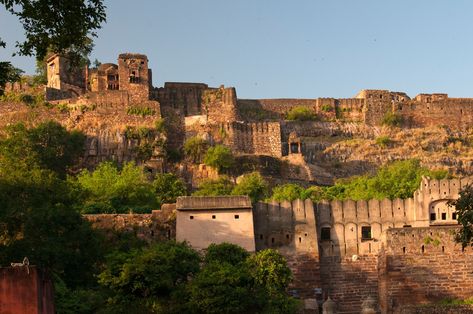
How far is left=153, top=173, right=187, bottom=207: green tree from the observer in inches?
2188

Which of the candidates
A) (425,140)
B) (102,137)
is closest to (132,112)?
(102,137)

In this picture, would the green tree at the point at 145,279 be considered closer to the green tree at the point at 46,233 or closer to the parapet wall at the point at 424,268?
the green tree at the point at 46,233

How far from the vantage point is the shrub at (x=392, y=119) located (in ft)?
248

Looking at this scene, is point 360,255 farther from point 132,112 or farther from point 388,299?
point 132,112

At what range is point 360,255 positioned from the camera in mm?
46719

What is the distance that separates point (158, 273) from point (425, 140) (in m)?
→ 38.7

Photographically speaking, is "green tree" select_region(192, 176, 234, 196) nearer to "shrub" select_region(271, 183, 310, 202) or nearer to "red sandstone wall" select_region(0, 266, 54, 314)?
"shrub" select_region(271, 183, 310, 202)

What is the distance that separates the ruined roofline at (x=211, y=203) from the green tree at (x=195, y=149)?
18.9 metres

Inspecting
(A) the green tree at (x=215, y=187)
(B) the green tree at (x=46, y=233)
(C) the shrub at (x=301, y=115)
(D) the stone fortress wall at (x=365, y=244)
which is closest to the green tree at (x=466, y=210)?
(B) the green tree at (x=46, y=233)

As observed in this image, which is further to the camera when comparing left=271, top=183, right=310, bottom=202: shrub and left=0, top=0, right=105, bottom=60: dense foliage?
left=271, top=183, right=310, bottom=202: shrub

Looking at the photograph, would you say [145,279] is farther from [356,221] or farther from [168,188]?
[168,188]

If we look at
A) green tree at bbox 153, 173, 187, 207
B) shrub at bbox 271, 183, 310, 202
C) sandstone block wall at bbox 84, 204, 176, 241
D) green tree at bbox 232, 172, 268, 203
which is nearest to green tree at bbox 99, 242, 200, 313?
sandstone block wall at bbox 84, 204, 176, 241

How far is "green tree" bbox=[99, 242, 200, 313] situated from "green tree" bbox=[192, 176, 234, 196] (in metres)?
17.8

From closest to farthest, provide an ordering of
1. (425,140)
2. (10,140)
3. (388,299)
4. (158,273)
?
(158,273) < (388,299) < (10,140) < (425,140)
